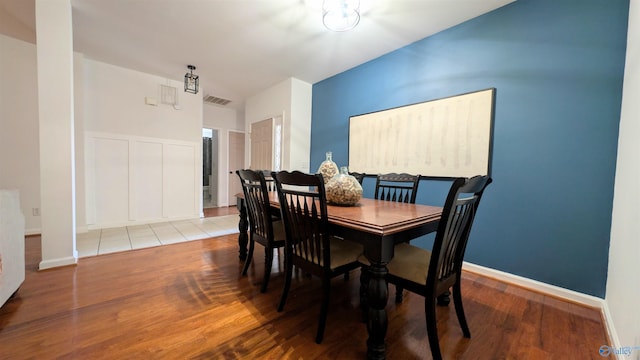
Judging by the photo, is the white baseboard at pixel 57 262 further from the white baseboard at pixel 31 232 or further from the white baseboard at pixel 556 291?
the white baseboard at pixel 556 291

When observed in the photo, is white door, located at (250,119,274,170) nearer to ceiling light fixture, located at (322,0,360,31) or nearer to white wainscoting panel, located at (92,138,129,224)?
white wainscoting panel, located at (92,138,129,224)

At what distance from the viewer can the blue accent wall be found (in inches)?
66.0

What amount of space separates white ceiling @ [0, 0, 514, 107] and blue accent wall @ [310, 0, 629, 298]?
35 cm

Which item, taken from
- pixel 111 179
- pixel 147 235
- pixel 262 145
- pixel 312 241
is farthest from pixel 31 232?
pixel 312 241

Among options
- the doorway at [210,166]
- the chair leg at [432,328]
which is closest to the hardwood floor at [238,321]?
the chair leg at [432,328]

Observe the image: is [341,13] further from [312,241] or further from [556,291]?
[556,291]

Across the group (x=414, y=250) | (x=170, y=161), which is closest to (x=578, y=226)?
(x=414, y=250)

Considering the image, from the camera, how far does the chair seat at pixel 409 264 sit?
1209 millimetres

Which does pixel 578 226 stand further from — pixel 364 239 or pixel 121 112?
pixel 121 112

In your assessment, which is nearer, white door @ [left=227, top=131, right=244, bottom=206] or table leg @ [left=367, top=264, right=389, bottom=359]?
table leg @ [left=367, top=264, right=389, bottom=359]

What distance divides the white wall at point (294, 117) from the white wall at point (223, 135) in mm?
2011

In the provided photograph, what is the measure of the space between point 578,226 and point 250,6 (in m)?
3.36

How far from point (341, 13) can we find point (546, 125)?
1967 mm

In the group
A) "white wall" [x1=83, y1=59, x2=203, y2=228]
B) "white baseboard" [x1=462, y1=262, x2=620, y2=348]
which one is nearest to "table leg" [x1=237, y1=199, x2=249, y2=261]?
"white baseboard" [x1=462, y1=262, x2=620, y2=348]
